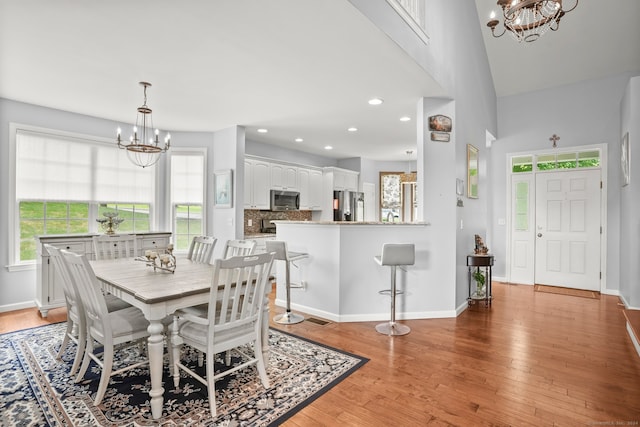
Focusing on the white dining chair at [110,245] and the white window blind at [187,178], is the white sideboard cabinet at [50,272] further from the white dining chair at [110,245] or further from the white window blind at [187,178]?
the white window blind at [187,178]

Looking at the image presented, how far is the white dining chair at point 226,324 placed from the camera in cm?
212

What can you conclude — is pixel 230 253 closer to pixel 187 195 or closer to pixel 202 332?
pixel 202 332

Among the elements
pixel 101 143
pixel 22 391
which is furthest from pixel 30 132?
pixel 22 391

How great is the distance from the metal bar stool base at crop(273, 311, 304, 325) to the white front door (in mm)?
4450

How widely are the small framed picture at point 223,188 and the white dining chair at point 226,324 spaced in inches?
127

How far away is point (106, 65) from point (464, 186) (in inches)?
167

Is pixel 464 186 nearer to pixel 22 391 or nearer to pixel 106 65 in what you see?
pixel 106 65

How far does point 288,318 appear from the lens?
3869mm

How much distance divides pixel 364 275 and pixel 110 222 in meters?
3.62

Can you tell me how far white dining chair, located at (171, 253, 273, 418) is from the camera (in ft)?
6.95

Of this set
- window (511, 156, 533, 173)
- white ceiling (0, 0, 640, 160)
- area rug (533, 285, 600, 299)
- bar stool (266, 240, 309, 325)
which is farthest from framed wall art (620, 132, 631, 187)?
bar stool (266, 240, 309, 325)

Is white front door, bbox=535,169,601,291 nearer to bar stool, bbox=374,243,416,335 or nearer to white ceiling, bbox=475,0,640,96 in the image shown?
white ceiling, bbox=475,0,640,96

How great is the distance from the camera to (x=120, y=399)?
7.41 ft

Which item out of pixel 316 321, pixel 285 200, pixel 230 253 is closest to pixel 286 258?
pixel 230 253
